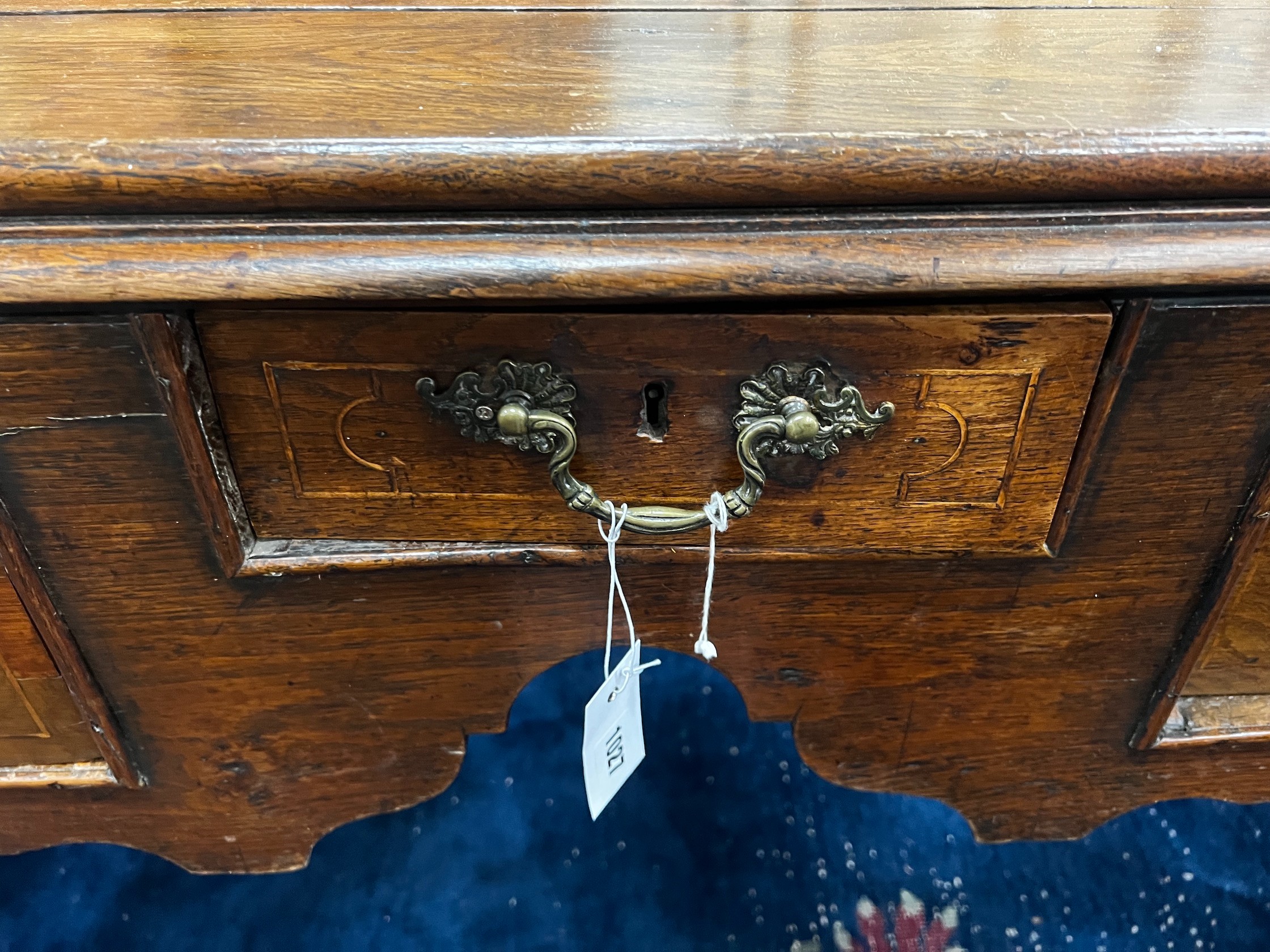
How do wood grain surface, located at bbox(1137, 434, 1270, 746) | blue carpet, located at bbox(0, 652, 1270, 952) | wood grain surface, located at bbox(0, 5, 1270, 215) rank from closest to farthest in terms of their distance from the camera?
wood grain surface, located at bbox(0, 5, 1270, 215)
wood grain surface, located at bbox(1137, 434, 1270, 746)
blue carpet, located at bbox(0, 652, 1270, 952)

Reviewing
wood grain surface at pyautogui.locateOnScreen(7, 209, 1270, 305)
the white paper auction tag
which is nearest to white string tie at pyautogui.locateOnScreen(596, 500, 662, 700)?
the white paper auction tag

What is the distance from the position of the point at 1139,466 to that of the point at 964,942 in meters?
0.48

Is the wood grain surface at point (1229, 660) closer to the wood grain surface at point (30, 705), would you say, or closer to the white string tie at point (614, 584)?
the white string tie at point (614, 584)

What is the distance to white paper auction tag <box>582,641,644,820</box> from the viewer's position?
1.62 ft

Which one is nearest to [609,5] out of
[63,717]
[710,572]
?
[710,572]

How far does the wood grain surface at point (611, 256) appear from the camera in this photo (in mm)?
360

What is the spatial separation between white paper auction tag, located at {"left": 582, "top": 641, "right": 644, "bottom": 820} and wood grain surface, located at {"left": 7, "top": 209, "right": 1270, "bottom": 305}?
216 mm

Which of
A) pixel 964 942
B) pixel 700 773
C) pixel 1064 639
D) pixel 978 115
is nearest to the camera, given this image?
pixel 978 115

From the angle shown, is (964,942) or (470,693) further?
(964,942)

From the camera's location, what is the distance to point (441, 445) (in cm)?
43

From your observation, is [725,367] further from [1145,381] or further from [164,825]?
[164,825]

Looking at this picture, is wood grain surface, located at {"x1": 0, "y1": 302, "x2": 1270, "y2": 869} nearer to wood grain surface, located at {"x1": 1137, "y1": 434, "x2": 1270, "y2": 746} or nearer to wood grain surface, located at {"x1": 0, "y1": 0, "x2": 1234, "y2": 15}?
wood grain surface, located at {"x1": 1137, "y1": 434, "x2": 1270, "y2": 746}

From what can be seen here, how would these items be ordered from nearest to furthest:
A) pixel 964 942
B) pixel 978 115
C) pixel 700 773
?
pixel 978 115
pixel 964 942
pixel 700 773

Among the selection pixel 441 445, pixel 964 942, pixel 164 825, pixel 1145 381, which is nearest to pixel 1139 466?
pixel 1145 381
